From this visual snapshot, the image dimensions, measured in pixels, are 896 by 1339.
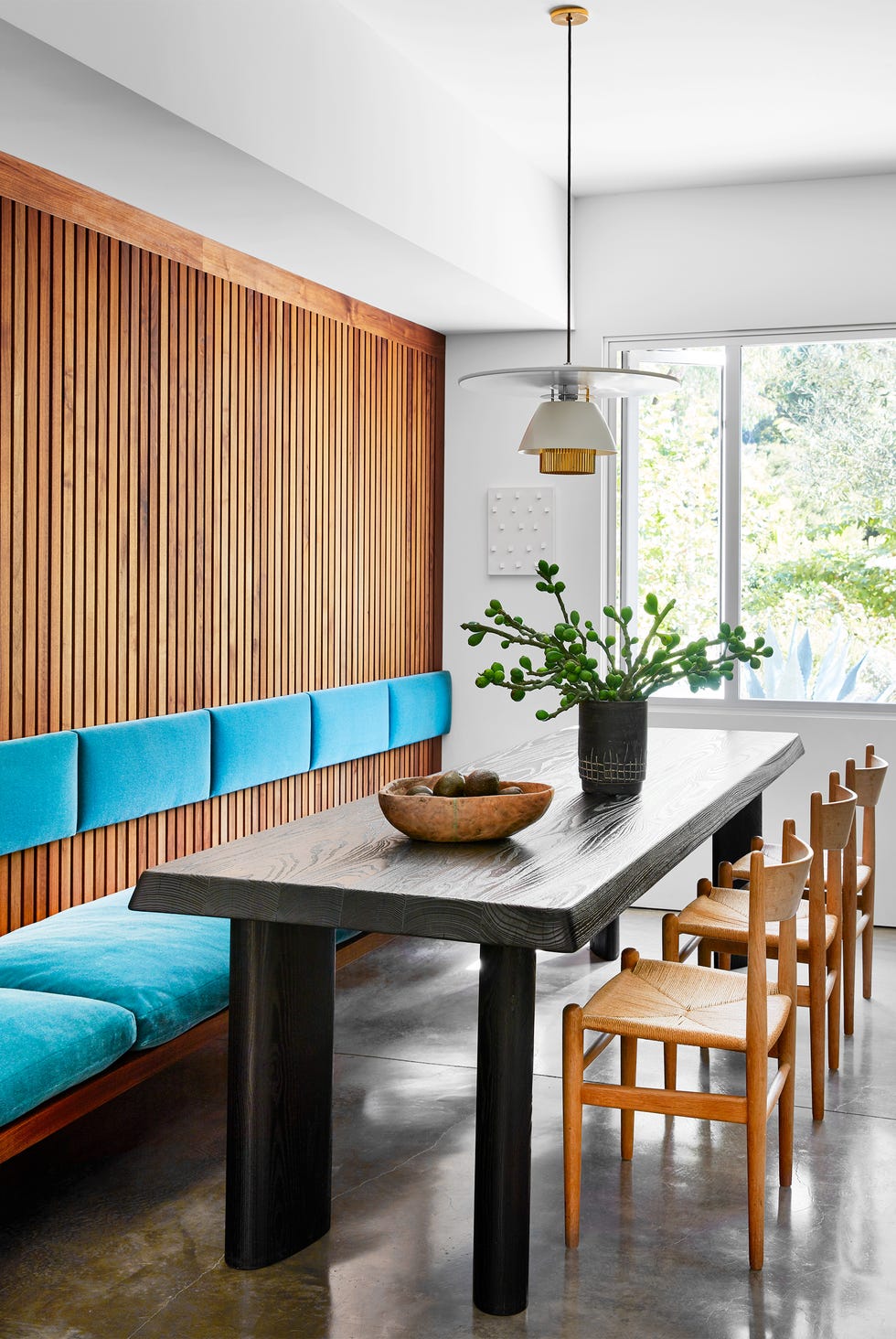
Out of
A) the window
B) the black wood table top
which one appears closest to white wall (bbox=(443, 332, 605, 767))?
the window

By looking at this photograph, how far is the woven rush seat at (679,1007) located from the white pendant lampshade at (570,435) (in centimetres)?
140

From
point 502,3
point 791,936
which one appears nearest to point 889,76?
point 502,3

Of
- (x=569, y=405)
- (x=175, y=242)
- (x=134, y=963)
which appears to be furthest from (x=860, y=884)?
(x=175, y=242)

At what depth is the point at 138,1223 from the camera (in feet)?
10.0

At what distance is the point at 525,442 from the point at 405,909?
5.70 feet

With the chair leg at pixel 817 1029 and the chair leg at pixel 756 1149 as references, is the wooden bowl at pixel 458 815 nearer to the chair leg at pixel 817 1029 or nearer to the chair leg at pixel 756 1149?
the chair leg at pixel 756 1149

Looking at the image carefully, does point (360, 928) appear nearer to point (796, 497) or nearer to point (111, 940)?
point (111, 940)

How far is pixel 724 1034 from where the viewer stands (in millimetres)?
2947

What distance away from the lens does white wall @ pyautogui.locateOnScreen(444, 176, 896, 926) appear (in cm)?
599

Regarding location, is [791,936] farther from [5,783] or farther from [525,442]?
[5,783]

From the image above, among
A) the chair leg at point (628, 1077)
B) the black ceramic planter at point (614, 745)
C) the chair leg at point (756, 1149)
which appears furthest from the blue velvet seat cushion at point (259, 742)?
the chair leg at point (756, 1149)

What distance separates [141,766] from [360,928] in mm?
1853

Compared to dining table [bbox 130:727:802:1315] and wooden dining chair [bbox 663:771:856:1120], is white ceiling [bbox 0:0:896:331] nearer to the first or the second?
dining table [bbox 130:727:802:1315]

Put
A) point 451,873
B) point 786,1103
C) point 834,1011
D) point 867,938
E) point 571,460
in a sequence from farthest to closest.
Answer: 1. point 867,938
2. point 834,1011
3. point 571,460
4. point 786,1103
5. point 451,873
